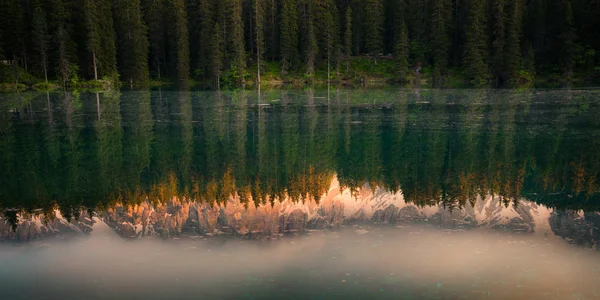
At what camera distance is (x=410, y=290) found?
30.5ft

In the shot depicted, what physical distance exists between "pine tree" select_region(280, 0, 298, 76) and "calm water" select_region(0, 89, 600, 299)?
67.9 meters

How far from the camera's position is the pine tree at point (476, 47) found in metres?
83.9

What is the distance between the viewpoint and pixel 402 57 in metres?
90.9

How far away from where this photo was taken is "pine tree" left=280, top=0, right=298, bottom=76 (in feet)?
311

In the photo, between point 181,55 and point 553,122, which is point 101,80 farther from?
point 553,122

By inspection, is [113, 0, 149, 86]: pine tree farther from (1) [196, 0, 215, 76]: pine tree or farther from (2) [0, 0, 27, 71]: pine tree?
(2) [0, 0, 27, 71]: pine tree

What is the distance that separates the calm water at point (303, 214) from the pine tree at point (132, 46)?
61.3 meters

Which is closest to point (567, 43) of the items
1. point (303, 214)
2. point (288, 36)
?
point (288, 36)

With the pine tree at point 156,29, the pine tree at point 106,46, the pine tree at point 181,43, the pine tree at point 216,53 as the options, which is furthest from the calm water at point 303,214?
the pine tree at point 156,29

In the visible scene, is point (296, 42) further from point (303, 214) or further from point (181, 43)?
point (303, 214)

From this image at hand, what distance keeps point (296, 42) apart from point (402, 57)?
65.6ft

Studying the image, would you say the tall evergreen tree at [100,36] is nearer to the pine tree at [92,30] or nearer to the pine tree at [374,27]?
the pine tree at [92,30]

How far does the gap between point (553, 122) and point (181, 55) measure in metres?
70.7

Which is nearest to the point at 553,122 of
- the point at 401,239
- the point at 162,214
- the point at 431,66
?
the point at 401,239
